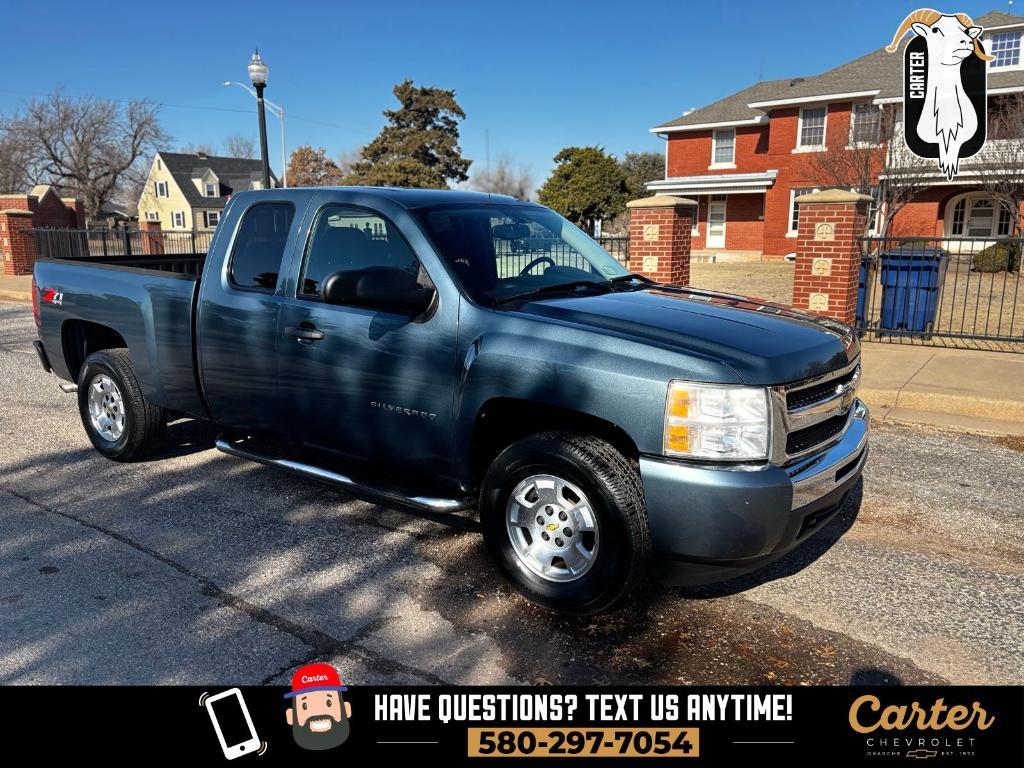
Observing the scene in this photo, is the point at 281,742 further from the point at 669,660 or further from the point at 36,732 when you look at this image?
the point at 669,660

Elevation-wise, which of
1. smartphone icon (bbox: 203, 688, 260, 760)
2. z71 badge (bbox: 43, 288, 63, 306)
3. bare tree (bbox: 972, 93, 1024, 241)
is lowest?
smartphone icon (bbox: 203, 688, 260, 760)

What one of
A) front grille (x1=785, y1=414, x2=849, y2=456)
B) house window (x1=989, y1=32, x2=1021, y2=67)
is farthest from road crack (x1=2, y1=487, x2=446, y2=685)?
house window (x1=989, y1=32, x2=1021, y2=67)

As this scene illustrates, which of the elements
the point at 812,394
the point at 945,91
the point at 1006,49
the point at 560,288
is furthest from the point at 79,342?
the point at 1006,49

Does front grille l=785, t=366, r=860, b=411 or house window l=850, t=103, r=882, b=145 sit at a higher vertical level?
house window l=850, t=103, r=882, b=145

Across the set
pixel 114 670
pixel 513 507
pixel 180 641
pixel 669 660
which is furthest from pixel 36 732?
pixel 669 660

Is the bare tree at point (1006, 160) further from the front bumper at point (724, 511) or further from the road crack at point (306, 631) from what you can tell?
the road crack at point (306, 631)

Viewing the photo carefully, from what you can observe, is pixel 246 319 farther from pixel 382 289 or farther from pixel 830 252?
pixel 830 252

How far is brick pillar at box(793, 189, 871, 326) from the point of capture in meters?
10.2

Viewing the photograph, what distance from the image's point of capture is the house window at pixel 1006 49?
29.8 meters

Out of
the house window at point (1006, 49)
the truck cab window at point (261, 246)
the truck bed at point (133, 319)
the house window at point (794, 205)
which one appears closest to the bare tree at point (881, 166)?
the house window at point (794, 205)

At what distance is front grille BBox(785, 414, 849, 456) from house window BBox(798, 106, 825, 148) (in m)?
32.2

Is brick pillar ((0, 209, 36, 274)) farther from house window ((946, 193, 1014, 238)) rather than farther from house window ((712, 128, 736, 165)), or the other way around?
house window ((946, 193, 1014, 238))

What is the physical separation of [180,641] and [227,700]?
1.73 feet

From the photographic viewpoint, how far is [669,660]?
3270mm
